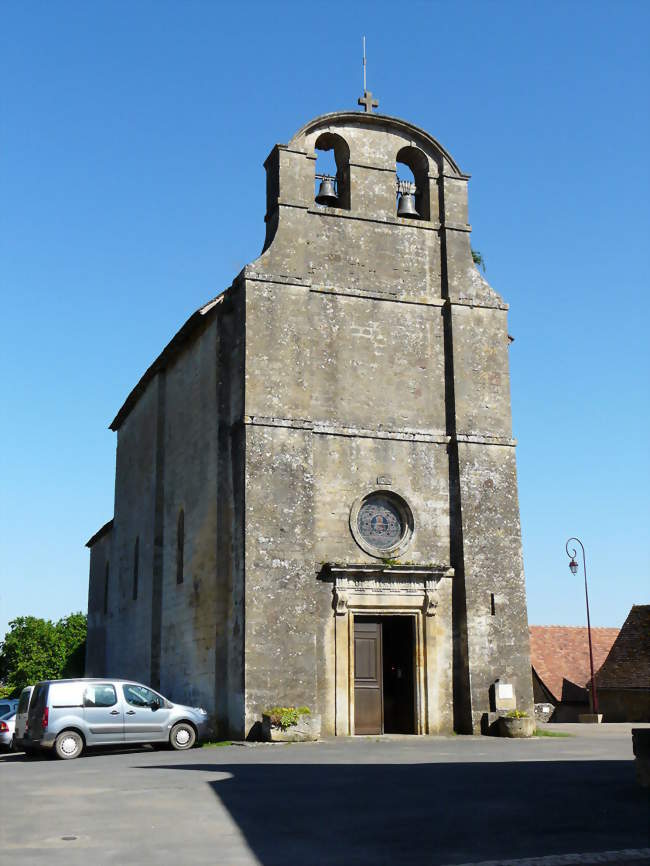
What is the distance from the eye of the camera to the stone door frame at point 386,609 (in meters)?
18.5

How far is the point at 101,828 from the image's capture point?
8.17m

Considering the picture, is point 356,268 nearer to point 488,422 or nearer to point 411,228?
point 411,228

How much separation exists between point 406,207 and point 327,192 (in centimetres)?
197

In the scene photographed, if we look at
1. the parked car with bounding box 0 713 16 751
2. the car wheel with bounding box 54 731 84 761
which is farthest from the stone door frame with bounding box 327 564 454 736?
the parked car with bounding box 0 713 16 751

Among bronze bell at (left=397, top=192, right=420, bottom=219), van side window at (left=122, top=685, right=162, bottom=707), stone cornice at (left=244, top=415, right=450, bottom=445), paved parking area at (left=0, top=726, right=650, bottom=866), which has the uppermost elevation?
bronze bell at (left=397, top=192, right=420, bottom=219)

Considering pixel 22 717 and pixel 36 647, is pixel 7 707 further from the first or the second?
pixel 36 647

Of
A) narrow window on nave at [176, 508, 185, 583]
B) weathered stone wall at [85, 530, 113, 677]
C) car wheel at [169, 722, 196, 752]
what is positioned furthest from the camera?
weathered stone wall at [85, 530, 113, 677]

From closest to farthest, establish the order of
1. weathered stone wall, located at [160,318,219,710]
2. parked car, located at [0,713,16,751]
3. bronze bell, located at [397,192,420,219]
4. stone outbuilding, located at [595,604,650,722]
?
parked car, located at [0,713,16,751], weathered stone wall, located at [160,318,219,710], bronze bell, located at [397,192,420,219], stone outbuilding, located at [595,604,650,722]

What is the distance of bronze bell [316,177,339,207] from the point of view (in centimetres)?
2064

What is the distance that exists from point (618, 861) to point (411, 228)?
1659 cm

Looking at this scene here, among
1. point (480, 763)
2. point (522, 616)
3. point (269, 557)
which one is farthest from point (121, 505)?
point (480, 763)

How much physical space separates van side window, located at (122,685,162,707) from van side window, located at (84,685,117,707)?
0.26 meters

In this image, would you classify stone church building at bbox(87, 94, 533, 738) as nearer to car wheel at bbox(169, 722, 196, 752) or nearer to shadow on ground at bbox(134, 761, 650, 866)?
car wheel at bbox(169, 722, 196, 752)

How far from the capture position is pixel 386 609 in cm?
1916
